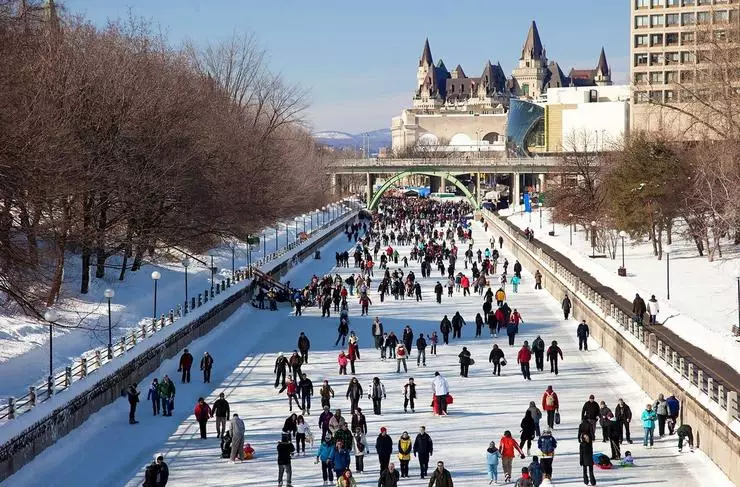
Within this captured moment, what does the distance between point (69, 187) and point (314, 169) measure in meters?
77.6

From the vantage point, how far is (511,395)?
24.3 metres

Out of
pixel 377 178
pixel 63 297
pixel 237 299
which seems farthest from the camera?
pixel 377 178

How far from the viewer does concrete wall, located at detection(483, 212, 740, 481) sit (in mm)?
17436

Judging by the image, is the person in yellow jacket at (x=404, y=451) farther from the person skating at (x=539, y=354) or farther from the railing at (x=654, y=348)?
the person skating at (x=539, y=354)

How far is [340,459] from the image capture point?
55.9 feet

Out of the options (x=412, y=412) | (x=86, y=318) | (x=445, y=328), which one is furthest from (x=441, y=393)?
(x=86, y=318)

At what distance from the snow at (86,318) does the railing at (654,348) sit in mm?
11573

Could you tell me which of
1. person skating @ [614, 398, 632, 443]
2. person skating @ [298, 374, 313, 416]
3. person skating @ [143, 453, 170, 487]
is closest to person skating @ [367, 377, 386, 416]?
person skating @ [298, 374, 313, 416]

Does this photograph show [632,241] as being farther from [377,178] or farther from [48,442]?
[377,178]

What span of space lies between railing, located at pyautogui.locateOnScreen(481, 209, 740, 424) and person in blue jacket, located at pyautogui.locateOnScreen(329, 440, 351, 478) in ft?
18.0

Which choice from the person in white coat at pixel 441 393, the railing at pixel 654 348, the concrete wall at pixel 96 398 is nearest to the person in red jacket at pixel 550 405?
the person in white coat at pixel 441 393

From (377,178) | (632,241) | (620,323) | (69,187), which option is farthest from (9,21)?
(377,178)

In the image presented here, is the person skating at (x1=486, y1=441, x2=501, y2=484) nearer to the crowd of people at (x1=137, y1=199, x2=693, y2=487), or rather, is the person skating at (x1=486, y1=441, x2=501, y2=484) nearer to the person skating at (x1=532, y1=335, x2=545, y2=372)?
the crowd of people at (x1=137, y1=199, x2=693, y2=487)

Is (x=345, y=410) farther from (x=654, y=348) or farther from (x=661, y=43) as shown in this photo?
(x=661, y=43)
